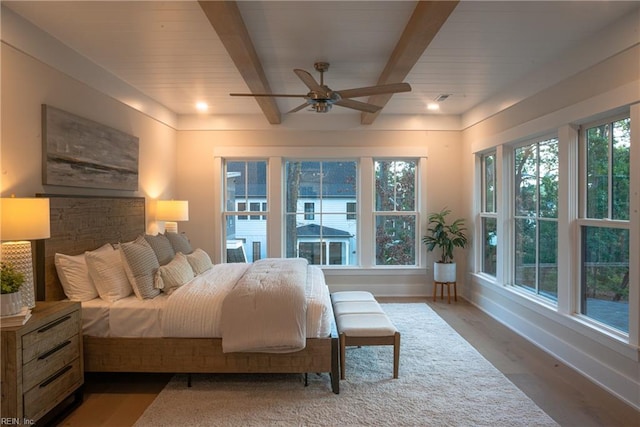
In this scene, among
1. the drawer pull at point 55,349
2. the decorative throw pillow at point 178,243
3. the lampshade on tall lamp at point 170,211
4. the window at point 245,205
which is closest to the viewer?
the drawer pull at point 55,349

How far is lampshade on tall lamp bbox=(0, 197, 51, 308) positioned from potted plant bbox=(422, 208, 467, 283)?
4.51 metres

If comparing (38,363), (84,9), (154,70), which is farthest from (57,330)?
(154,70)

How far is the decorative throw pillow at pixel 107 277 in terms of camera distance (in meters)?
2.78

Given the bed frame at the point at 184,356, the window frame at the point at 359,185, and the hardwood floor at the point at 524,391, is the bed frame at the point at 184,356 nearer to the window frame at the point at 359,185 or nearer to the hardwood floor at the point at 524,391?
the hardwood floor at the point at 524,391

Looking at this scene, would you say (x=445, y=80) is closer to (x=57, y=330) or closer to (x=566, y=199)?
(x=566, y=199)

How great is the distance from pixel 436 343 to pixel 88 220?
11.5ft

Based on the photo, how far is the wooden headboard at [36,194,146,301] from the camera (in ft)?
8.79

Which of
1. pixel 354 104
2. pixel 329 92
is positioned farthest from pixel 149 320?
pixel 354 104

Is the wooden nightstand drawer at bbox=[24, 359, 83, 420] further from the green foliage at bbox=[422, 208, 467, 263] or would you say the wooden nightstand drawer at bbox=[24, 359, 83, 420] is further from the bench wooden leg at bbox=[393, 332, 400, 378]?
the green foliage at bbox=[422, 208, 467, 263]

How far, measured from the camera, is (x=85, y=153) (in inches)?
126

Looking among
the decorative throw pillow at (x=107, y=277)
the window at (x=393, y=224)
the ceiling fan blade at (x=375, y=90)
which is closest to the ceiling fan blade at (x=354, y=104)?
the ceiling fan blade at (x=375, y=90)

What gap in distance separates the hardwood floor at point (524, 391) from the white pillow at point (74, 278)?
688mm

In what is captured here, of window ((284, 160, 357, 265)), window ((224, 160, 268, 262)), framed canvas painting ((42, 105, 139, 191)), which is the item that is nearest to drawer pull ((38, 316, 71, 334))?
framed canvas painting ((42, 105, 139, 191))

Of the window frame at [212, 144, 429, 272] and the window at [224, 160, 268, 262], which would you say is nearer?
the window frame at [212, 144, 429, 272]
